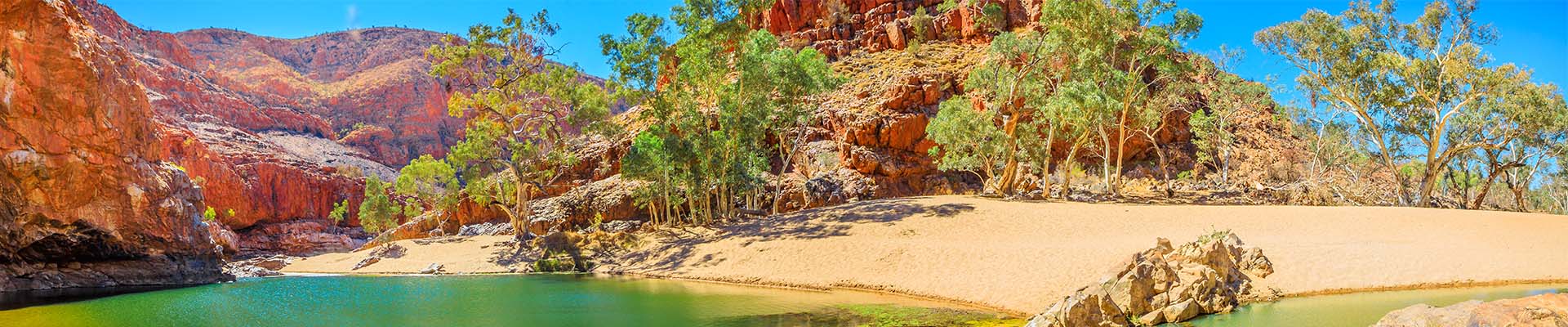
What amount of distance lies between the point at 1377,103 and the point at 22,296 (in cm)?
4573

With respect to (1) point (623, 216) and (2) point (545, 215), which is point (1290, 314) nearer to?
(1) point (623, 216)

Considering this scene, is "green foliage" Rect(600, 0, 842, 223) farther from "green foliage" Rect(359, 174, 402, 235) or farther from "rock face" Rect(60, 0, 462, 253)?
"rock face" Rect(60, 0, 462, 253)

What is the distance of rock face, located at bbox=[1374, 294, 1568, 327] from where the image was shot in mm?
7941

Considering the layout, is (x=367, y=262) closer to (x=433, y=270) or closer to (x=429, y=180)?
(x=433, y=270)

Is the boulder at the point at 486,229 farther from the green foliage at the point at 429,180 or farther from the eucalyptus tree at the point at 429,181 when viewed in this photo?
the green foliage at the point at 429,180

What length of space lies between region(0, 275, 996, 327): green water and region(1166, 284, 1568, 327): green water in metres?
4.44

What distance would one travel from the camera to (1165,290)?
14.1m

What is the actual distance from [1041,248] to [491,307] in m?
14.6

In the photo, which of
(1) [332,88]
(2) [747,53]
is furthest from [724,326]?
(1) [332,88]

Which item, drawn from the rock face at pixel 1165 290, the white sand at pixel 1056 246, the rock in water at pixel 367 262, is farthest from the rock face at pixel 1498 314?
the rock in water at pixel 367 262

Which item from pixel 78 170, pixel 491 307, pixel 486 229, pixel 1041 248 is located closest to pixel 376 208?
pixel 486 229

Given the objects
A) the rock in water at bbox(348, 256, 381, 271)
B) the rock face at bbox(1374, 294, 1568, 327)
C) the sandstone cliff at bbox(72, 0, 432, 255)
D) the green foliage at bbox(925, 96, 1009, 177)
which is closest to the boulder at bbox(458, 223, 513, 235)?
the rock in water at bbox(348, 256, 381, 271)

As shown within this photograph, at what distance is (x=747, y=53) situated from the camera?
3219 cm

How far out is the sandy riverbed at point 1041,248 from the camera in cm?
1714
